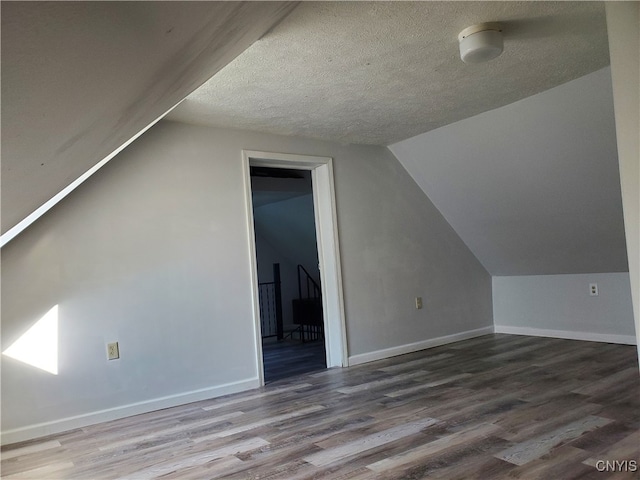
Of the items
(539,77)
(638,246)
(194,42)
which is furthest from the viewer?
(539,77)

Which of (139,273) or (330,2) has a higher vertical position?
(330,2)

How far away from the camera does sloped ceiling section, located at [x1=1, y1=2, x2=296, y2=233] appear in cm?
78

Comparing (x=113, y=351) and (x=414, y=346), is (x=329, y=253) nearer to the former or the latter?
(x=414, y=346)

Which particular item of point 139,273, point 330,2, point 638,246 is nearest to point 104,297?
Result: point 139,273

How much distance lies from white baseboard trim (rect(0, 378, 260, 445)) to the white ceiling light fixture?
2.71 metres

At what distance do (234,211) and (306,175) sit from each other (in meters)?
2.18

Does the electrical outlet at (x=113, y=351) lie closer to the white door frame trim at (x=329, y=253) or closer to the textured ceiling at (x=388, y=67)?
the textured ceiling at (x=388, y=67)

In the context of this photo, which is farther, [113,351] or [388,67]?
[113,351]

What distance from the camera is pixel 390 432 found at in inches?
98.7

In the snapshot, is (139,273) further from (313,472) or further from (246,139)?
(313,472)

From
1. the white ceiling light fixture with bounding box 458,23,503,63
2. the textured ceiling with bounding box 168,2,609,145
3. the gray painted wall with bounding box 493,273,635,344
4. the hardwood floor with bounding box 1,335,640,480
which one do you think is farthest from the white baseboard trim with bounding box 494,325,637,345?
the white ceiling light fixture with bounding box 458,23,503,63

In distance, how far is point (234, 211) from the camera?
3.66 metres

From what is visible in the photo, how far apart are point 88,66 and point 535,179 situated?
146 inches

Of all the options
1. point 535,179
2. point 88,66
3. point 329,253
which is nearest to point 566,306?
point 535,179
